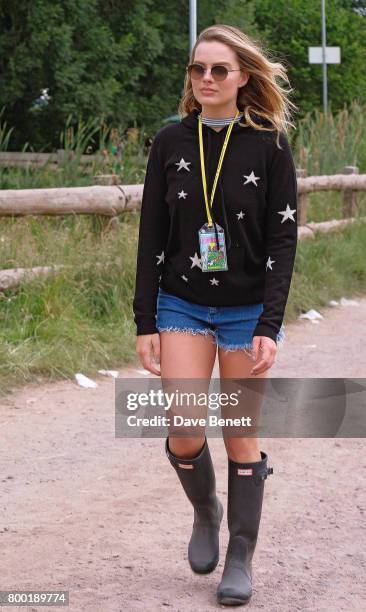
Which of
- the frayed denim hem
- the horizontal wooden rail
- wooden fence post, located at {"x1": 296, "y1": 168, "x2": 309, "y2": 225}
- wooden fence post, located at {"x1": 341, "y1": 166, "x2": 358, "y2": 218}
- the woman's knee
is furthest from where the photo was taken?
wooden fence post, located at {"x1": 341, "y1": 166, "x2": 358, "y2": 218}

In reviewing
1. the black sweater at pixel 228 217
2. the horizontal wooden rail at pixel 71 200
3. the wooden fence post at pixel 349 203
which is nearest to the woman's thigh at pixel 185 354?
the black sweater at pixel 228 217

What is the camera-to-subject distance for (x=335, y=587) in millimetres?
3789

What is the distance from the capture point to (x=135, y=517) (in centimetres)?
446

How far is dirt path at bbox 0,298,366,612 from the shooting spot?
3.71 metres

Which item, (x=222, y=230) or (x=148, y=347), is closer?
(x=222, y=230)

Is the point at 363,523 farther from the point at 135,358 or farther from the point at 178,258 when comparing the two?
the point at 135,358

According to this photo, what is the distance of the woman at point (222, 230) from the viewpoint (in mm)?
3477

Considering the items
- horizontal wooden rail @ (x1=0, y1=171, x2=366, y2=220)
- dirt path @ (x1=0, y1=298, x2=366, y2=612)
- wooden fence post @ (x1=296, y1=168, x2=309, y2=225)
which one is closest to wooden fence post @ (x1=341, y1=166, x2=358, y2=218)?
wooden fence post @ (x1=296, y1=168, x2=309, y2=225)

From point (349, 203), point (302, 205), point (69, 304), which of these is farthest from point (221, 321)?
point (349, 203)

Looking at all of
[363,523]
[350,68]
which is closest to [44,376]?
[363,523]

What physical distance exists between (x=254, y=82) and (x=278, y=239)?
1.63ft

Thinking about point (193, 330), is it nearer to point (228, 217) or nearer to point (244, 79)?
point (228, 217)

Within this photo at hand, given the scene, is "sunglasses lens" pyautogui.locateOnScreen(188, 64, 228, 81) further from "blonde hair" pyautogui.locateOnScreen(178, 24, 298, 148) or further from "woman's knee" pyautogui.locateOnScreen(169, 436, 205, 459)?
"woman's knee" pyautogui.locateOnScreen(169, 436, 205, 459)

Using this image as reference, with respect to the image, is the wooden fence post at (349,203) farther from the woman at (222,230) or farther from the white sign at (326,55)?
the woman at (222,230)
